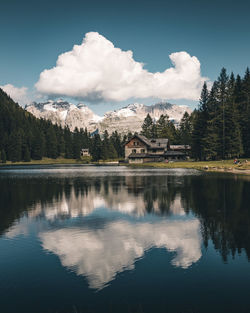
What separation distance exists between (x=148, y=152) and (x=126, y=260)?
106 metres

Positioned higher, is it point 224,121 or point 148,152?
point 224,121

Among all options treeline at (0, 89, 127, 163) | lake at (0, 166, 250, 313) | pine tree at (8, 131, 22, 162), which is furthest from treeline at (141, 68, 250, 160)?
pine tree at (8, 131, 22, 162)

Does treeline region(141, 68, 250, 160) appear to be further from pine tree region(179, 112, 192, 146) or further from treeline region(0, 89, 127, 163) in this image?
treeline region(0, 89, 127, 163)

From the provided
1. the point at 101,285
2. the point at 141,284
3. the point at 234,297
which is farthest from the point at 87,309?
the point at 234,297

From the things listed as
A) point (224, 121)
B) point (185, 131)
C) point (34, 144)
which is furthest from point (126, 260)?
point (34, 144)

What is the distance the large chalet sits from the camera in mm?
111250

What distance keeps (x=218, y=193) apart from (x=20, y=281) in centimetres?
2101

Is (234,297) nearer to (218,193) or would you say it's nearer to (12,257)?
(12,257)

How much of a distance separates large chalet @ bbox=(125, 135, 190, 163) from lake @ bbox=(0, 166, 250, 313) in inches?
3641

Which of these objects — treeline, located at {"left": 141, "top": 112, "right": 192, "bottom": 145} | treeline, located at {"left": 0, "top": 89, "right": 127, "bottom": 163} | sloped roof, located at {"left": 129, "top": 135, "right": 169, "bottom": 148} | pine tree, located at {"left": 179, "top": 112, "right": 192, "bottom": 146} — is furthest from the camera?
treeline, located at {"left": 0, "top": 89, "right": 127, "bottom": 163}

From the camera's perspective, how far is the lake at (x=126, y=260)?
7.02m

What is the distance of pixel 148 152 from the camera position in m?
115

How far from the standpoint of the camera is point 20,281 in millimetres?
8188

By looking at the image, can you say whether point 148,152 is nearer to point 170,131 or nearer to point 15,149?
point 170,131
